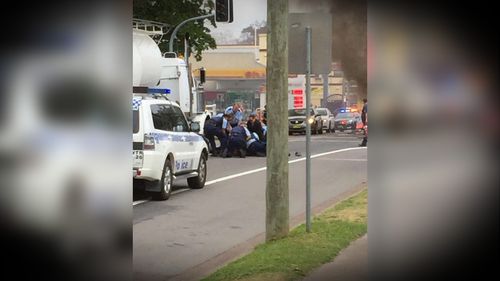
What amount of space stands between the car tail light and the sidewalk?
4699mm

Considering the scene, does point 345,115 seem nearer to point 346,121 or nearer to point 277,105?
point 346,121

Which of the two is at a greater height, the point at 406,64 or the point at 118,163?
the point at 406,64

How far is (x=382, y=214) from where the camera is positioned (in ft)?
10.5

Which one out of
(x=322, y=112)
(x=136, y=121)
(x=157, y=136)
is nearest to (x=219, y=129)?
(x=157, y=136)

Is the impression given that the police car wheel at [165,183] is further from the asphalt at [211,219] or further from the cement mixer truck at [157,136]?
the asphalt at [211,219]

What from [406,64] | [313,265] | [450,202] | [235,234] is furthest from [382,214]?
[235,234]

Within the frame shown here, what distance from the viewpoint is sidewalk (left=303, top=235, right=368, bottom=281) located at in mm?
5500

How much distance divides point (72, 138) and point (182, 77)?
15.7 meters

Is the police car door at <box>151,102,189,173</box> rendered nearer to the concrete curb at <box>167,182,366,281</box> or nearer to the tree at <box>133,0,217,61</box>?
the concrete curb at <box>167,182,366,281</box>

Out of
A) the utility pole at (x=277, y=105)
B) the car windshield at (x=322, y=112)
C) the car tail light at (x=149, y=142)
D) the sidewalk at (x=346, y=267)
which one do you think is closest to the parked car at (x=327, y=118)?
the car windshield at (x=322, y=112)

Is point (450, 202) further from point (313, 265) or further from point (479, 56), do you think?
point (313, 265)

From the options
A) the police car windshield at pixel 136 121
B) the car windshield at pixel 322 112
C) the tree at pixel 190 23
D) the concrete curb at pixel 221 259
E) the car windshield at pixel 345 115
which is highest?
the tree at pixel 190 23

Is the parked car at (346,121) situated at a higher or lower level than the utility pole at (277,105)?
lower

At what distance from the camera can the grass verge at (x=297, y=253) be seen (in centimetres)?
564
